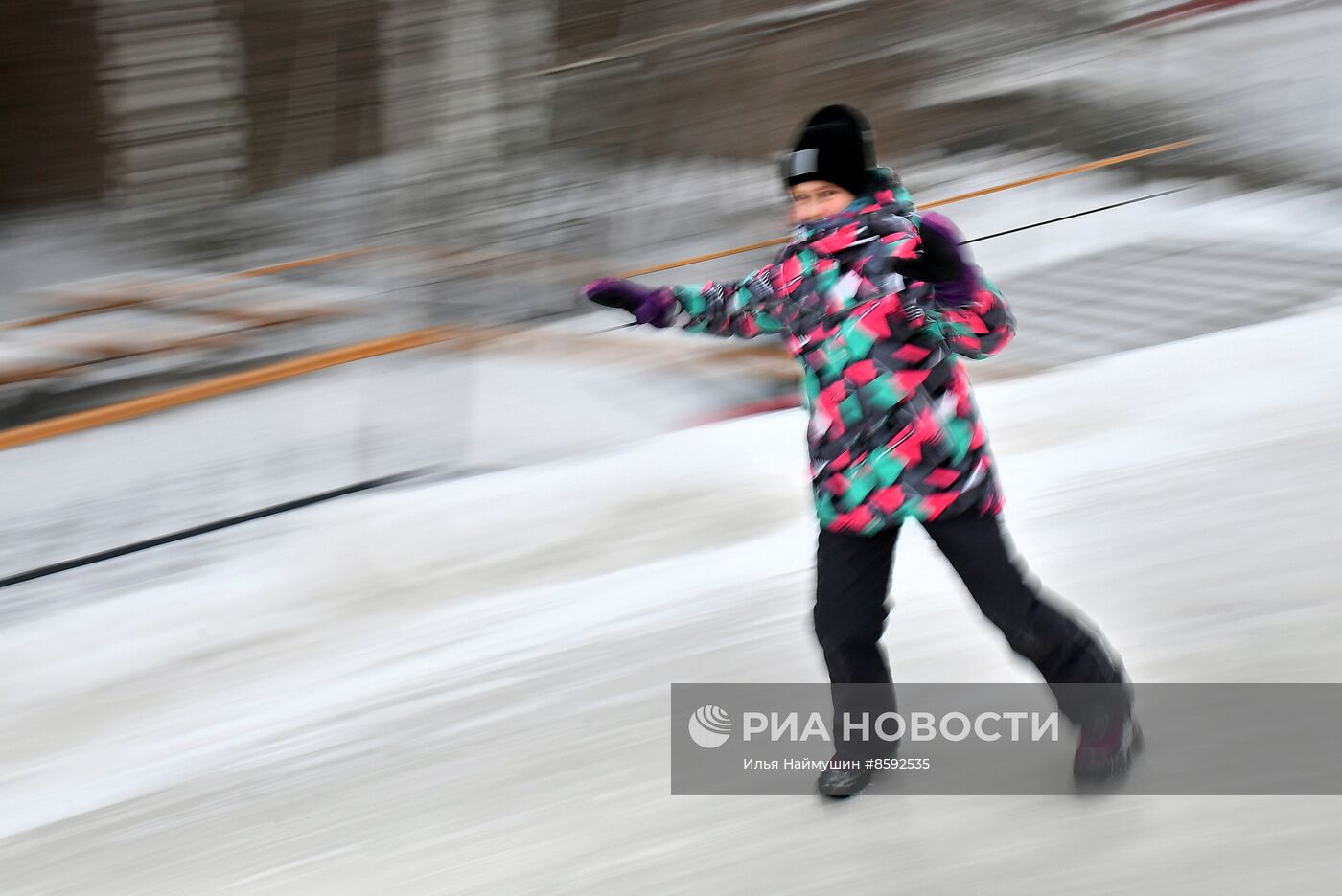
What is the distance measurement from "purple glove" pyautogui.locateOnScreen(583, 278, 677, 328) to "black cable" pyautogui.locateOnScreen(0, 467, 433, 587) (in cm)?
155

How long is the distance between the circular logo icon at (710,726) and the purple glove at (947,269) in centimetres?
88

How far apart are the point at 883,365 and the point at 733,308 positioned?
0.86ft

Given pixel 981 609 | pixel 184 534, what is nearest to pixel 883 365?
pixel 981 609

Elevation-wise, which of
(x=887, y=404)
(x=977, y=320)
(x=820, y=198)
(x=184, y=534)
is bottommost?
(x=184, y=534)

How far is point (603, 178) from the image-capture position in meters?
5.61

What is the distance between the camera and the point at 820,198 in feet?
4.87

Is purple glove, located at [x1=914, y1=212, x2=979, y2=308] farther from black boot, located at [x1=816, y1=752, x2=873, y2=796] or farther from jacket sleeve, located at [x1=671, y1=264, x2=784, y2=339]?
black boot, located at [x1=816, y1=752, x2=873, y2=796]

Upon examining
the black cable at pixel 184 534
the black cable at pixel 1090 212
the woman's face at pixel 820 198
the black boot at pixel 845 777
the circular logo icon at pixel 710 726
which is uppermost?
the woman's face at pixel 820 198

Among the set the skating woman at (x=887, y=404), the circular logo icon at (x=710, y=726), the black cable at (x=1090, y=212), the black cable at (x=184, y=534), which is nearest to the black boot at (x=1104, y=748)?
the skating woman at (x=887, y=404)

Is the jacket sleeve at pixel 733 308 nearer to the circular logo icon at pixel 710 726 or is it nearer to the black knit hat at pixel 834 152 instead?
the black knit hat at pixel 834 152

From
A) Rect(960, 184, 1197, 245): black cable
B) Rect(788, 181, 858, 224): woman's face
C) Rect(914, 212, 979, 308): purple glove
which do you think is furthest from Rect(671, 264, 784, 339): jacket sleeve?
Rect(960, 184, 1197, 245): black cable

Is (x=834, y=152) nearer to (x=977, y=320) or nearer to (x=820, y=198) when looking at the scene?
(x=820, y=198)

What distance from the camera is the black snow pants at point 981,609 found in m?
1.50

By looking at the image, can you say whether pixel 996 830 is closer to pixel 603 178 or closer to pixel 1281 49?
pixel 603 178
